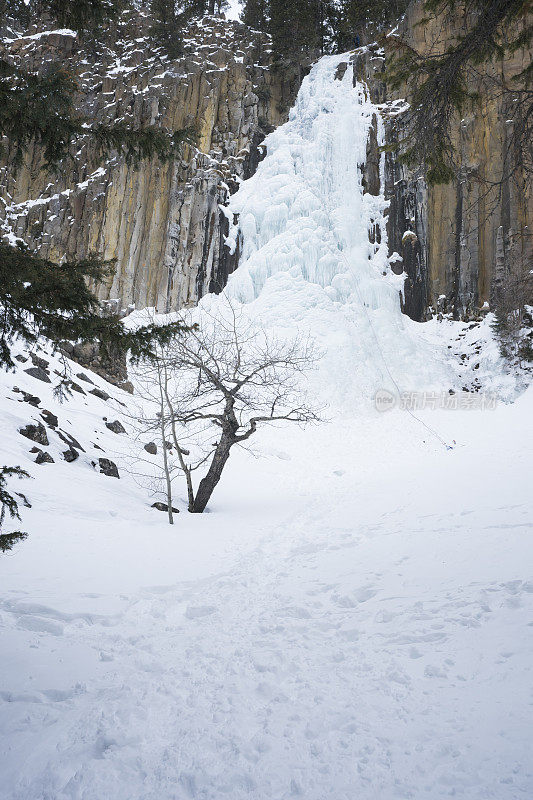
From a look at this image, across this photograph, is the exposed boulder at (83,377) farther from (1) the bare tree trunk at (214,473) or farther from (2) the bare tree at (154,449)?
(1) the bare tree trunk at (214,473)

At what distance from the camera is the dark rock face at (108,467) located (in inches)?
392

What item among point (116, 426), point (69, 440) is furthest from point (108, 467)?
point (116, 426)

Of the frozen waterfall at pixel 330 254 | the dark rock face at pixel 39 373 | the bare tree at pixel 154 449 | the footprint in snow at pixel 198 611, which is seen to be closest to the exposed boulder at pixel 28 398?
the dark rock face at pixel 39 373

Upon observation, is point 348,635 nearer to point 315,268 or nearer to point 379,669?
Answer: point 379,669

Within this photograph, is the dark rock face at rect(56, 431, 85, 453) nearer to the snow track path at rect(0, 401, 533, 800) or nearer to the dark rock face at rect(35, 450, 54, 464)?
the dark rock face at rect(35, 450, 54, 464)

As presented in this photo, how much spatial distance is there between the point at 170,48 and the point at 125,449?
3042 centimetres

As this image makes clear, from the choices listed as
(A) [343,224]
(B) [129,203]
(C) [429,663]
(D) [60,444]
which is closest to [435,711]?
(C) [429,663]

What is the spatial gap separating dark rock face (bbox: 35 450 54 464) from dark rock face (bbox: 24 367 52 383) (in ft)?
16.0

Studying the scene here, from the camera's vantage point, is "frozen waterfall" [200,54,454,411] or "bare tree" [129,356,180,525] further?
"frozen waterfall" [200,54,454,411]

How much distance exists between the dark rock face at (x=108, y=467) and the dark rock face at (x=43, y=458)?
1.31 m

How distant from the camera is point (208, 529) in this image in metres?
7.65

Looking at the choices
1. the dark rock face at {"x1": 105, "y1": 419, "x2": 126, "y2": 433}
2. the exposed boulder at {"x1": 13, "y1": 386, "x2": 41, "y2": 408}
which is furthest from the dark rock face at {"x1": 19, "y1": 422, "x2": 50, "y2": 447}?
the dark rock face at {"x1": 105, "y1": 419, "x2": 126, "y2": 433}

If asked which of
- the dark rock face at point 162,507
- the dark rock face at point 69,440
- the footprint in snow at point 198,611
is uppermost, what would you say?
the dark rock face at point 69,440

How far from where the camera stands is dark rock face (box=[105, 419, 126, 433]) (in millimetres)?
13452
